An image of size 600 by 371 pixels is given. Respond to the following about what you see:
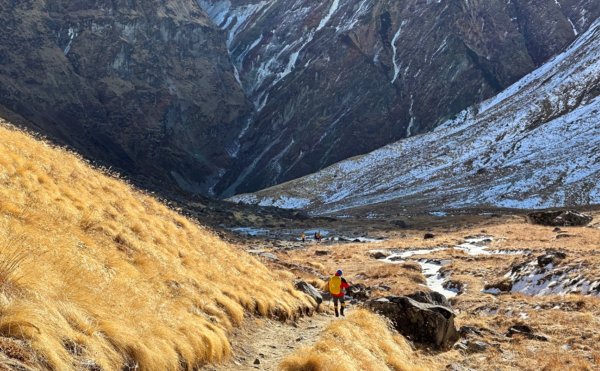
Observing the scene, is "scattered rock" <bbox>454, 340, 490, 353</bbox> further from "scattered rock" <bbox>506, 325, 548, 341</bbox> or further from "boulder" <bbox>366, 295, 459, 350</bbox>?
"scattered rock" <bbox>506, 325, 548, 341</bbox>

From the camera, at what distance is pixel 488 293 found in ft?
84.0

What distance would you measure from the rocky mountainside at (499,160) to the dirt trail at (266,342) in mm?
84714

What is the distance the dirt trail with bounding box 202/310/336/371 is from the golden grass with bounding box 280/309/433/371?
693mm

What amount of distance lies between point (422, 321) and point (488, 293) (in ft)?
39.0

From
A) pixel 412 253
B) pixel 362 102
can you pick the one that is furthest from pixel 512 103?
pixel 412 253

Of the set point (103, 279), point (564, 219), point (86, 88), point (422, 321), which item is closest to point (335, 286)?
point (422, 321)

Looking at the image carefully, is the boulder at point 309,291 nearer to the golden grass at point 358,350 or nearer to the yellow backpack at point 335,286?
the yellow backpack at point 335,286

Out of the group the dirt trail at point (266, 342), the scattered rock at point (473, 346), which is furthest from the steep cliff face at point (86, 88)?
the scattered rock at point (473, 346)

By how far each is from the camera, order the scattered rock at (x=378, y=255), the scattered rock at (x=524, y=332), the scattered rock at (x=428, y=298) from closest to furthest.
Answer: the scattered rock at (x=524, y=332) → the scattered rock at (x=428, y=298) → the scattered rock at (x=378, y=255)

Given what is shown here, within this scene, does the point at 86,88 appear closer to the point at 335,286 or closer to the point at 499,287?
the point at 499,287

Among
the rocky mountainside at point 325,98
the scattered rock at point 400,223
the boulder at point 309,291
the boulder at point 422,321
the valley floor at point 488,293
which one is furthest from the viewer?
the rocky mountainside at point 325,98

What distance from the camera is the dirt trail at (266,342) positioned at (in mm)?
9523

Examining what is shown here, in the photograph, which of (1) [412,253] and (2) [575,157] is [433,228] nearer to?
(1) [412,253]

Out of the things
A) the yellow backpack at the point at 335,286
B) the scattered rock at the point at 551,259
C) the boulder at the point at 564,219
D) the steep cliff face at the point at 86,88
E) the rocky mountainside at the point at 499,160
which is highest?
the steep cliff face at the point at 86,88
